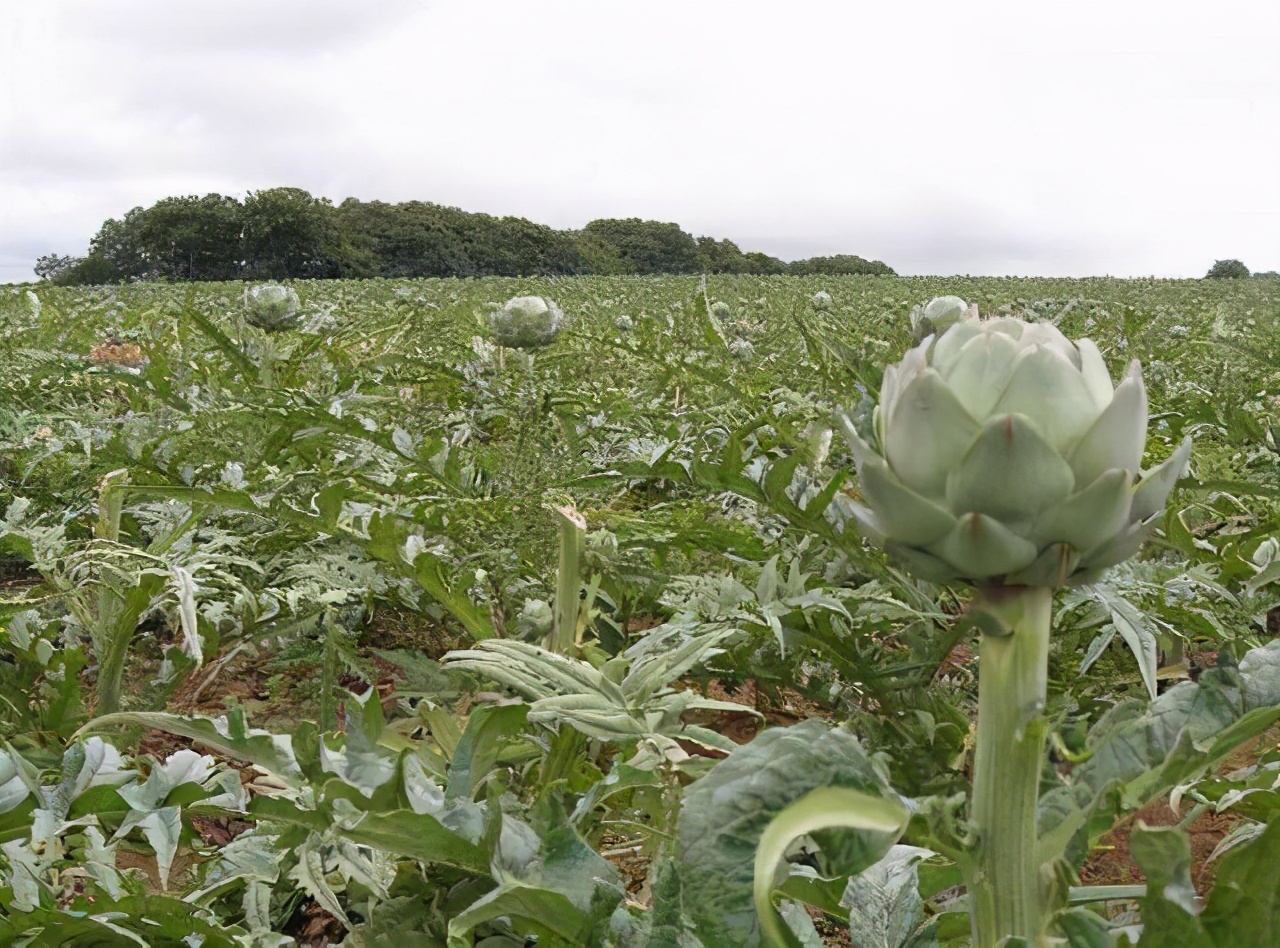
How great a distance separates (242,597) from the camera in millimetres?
1002

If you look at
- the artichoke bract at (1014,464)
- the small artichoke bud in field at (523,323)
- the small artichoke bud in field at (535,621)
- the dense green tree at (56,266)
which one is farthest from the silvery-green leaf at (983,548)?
the dense green tree at (56,266)

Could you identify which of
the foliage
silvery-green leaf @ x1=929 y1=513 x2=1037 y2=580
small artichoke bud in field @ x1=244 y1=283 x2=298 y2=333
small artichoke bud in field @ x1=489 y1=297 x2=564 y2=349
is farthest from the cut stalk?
small artichoke bud in field @ x1=244 y1=283 x2=298 y2=333

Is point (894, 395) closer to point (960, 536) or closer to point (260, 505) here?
point (960, 536)

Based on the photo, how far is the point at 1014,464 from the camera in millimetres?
409

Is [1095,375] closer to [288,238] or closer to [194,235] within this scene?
[288,238]

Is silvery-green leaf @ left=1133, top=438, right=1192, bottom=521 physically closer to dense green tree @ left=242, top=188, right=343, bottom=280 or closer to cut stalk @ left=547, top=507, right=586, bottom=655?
cut stalk @ left=547, top=507, right=586, bottom=655

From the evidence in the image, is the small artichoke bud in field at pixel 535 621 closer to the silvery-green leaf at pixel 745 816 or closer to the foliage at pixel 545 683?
the foliage at pixel 545 683

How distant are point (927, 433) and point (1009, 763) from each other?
14 cm

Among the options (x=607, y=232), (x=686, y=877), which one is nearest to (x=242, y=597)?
(x=686, y=877)

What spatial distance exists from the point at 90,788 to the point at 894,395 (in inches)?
24.0

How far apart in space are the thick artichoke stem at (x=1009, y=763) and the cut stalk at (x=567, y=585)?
0.46 meters

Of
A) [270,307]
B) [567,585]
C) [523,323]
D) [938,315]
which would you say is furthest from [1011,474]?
[270,307]

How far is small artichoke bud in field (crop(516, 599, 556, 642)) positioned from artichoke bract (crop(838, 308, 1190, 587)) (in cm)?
59

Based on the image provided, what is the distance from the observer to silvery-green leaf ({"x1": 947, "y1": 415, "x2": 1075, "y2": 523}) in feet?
1.33
